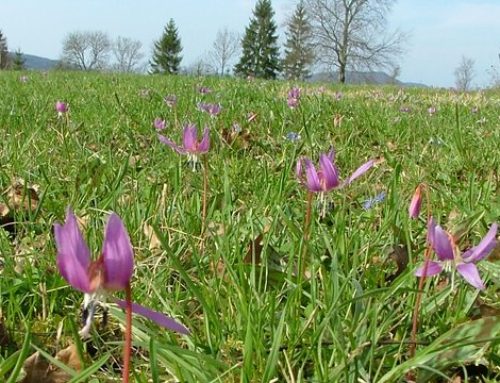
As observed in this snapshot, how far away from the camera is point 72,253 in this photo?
0.66 metres

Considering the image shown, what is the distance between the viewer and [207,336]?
1.15m

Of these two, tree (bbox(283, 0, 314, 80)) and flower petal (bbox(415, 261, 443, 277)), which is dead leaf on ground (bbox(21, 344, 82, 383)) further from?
tree (bbox(283, 0, 314, 80))

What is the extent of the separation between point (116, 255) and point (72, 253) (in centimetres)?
5

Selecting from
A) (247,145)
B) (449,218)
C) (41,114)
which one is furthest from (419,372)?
(41,114)

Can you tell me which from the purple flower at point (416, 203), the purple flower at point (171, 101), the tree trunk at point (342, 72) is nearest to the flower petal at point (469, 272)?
the purple flower at point (416, 203)

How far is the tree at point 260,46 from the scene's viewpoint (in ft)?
241

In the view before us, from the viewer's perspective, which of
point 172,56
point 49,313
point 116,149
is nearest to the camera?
point 49,313

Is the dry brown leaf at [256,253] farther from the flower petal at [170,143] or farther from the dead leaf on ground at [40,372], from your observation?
the dead leaf on ground at [40,372]

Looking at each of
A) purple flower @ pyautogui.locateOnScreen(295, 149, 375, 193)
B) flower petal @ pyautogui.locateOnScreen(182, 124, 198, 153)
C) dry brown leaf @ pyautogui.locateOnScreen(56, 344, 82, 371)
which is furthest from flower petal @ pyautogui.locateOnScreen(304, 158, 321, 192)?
dry brown leaf @ pyautogui.locateOnScreen(56, 344, 82, 371)

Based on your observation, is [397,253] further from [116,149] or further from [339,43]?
[339,43]

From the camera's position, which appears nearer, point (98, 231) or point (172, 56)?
point (98, 231)

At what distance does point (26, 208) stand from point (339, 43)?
66.2 m

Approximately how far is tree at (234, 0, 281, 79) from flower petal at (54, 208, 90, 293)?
239 ft

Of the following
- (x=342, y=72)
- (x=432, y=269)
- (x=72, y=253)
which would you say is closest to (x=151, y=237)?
(x=432, y=269)
